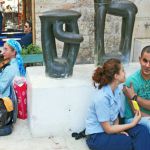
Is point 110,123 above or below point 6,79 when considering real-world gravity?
below

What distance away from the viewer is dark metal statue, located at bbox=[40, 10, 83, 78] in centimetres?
347

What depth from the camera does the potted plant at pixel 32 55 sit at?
607cm

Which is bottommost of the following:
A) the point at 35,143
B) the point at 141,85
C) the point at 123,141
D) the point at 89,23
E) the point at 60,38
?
the point at 35,143

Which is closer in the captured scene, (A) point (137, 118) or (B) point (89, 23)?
(A) point (137, 118)

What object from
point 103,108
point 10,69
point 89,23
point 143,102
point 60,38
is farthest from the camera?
point 89,23

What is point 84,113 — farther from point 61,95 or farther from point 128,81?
point 128,81

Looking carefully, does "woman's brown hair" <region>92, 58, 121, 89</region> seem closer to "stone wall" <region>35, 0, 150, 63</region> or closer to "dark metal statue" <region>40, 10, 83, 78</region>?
"dark metal statue" <region>40, 10, 83, 78</region>

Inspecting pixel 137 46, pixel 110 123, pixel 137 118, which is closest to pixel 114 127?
pixel 110 123

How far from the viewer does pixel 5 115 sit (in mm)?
3387

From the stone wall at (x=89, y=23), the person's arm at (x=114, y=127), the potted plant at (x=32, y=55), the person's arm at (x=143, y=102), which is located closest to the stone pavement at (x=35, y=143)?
the person's arm at (x=114, y=127)

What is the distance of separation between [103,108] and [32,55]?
3.40 m

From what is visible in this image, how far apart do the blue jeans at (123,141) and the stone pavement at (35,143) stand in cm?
31

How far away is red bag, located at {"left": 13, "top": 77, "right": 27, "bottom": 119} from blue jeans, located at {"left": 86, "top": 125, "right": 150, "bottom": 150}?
3.72ft

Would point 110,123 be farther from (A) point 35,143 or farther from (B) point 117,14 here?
(B) point 117,14
